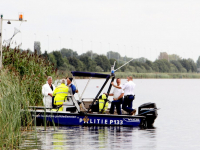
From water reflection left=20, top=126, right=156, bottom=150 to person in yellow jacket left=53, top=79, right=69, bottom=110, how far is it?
38.4 inches

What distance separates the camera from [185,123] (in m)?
22.0

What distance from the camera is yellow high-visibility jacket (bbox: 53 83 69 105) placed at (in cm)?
1628

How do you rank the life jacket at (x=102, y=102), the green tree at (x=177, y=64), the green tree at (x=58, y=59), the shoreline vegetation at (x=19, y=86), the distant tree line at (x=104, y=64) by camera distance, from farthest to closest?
the green tree at (x=177, y=64) → the distant tree line at (x=104, y=64) → the green tree at (x=58, y=59) → the life jacket at (x=102, y=102) → the shoreline vegetation at (x=19, y=86)

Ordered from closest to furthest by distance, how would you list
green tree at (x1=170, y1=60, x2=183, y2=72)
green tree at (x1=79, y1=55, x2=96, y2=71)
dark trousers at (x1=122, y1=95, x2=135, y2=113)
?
dark trousers at (x1=122, y1=95, x2=135, y2=113)
green tree at (x1=79, y1=55, x2=96, y2=71)
green tree at (x1=170, y1=60, x2=183, y2=72)

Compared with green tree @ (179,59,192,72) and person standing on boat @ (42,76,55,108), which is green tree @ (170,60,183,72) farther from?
person standing on boat @ (42,76,55,108)

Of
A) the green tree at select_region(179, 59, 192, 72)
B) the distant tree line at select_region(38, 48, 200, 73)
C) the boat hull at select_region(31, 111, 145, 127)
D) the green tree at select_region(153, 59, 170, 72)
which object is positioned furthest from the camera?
the green tree at select_region(179, 59, 192, 72)

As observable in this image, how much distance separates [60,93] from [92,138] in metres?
2.59

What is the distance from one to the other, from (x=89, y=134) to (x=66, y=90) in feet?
6.38

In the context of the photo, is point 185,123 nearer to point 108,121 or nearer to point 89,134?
point 108,121

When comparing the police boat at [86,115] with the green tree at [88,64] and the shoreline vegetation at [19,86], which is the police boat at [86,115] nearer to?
the shoreline vegetation at [19,86]

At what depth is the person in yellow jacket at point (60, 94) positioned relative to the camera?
1628 cm

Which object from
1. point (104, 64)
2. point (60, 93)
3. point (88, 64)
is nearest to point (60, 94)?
point (60, 93)

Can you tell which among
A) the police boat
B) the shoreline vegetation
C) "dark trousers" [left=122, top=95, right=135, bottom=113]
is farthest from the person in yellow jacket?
"dark trousers" [left=122, top=95, right=135, bottom=113]

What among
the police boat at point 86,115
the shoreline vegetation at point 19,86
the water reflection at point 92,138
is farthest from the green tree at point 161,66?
the water reflection at point 92,138
